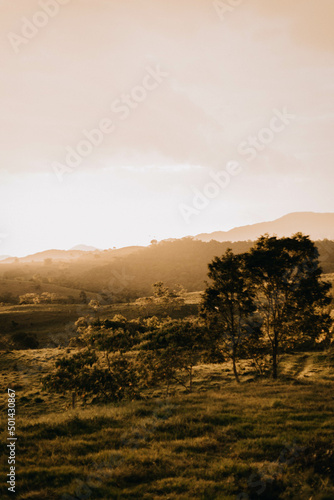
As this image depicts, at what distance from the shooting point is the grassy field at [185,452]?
7246 mm

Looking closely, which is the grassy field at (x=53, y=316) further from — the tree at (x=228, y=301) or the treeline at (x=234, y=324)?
the treeline at (x=234, y=324)

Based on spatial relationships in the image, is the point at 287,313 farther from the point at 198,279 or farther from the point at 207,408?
the point at 198,279

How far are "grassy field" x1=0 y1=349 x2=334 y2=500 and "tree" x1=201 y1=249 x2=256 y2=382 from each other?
9.79m

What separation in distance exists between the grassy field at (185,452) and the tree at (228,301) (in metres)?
9.79

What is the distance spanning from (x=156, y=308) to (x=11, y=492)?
79.5 m

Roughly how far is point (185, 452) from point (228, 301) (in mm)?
18330

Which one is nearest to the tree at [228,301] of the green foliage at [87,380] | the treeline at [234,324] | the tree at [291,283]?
the treeline at [234,324]

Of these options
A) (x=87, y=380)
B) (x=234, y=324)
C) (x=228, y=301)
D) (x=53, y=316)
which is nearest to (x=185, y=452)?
(x=87, y=380)

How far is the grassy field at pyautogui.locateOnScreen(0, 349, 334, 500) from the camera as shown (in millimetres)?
7246

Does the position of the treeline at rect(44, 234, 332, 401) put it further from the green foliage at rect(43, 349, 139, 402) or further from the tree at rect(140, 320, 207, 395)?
the green foliage at rect(43, 349, 139, 402)

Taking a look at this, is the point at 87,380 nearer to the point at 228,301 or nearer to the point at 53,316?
the point at 228,301

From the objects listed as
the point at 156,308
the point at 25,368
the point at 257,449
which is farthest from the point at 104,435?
the point at 156,308

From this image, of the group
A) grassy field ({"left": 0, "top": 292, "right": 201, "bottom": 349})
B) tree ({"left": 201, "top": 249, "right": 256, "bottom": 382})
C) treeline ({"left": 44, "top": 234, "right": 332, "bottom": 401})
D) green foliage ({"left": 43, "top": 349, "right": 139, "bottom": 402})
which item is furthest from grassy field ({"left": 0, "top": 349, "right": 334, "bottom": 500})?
grassy field ({"left": 0, "top": 292, "right": 201, "bottom": 349})

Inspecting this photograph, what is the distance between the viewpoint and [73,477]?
7.89 metres
